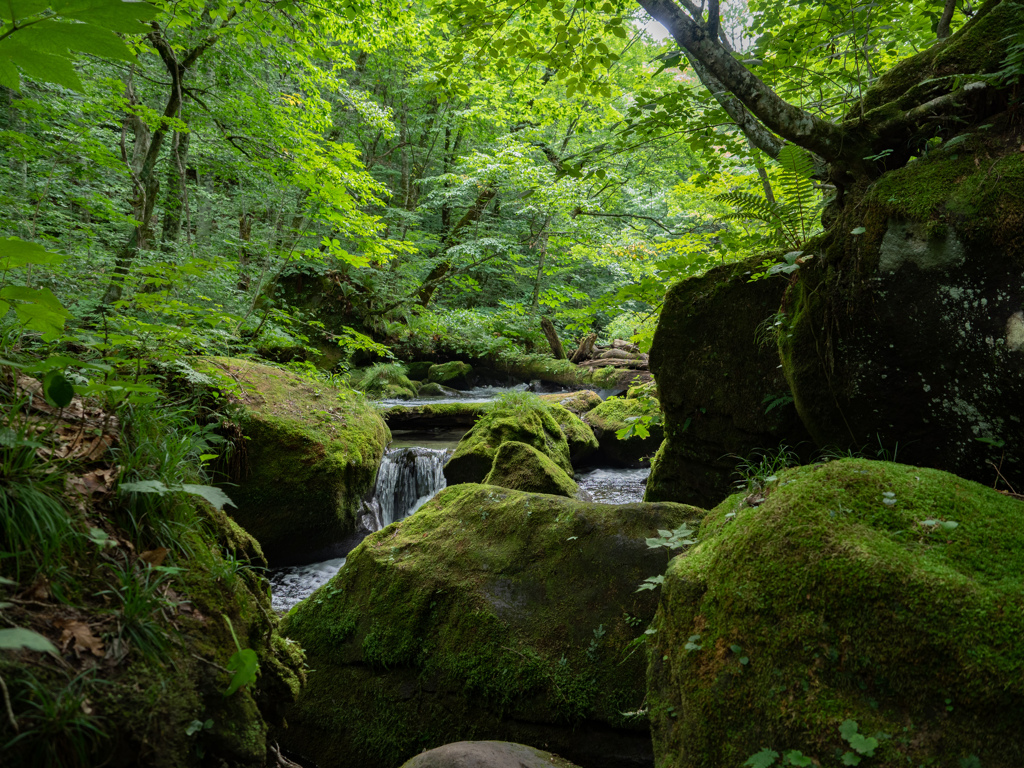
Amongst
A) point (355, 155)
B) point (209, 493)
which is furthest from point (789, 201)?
point (355, 155)

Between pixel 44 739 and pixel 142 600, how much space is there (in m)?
0.45

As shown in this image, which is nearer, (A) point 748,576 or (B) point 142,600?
(B) point 142,600

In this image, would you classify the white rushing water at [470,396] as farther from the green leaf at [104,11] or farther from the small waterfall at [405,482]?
the green leaf at [104,11]

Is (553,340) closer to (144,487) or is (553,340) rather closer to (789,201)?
(789,201)

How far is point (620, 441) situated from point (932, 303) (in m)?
8.05

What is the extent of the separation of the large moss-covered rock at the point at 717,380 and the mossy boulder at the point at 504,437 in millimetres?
3466

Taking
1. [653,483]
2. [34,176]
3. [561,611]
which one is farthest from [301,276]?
[561,611]

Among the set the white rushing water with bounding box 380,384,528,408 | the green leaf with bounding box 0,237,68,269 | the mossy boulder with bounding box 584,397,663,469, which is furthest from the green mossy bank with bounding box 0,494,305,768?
the white rushing water with bounding box 380,384,528,408

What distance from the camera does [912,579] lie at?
5.81ft

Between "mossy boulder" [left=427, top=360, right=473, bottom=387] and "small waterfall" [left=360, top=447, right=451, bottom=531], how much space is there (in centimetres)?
795

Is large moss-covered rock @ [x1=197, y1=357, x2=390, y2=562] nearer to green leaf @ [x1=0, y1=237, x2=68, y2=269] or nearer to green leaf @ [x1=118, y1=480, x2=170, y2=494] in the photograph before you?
green leaf @ [x1=118, y1=480, x2=170, y2=494]

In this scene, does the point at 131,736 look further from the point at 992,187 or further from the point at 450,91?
the point at 450,91

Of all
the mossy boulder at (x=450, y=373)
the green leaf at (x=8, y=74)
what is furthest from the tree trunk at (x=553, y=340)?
the green leaf at (x=8, y=74)

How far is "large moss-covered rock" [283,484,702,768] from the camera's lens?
3.10 metres
